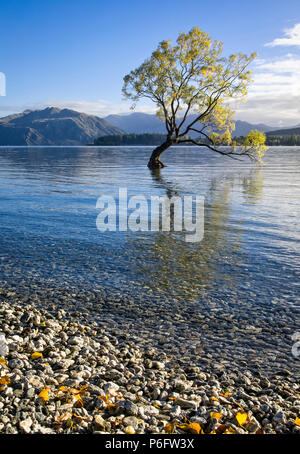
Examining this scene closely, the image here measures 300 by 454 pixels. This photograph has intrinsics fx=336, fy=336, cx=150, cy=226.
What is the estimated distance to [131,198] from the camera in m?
28.6

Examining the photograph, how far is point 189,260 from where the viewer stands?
13.7 metres

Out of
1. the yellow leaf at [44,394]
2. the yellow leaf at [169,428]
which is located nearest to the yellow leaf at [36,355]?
the yellow leaf at [44,394]

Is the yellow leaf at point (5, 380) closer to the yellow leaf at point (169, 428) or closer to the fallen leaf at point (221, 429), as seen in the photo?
the yellow leaf at point (169, 428)

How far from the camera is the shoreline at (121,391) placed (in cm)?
520

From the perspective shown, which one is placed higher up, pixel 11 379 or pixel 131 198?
pixel 131 198

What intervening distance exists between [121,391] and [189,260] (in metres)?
8.03

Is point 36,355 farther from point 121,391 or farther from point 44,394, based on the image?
point 121,391

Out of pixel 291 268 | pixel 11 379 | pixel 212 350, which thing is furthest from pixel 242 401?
pixel 291 268

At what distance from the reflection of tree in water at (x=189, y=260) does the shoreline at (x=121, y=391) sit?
3600mm

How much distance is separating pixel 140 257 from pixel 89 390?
8.30 meters

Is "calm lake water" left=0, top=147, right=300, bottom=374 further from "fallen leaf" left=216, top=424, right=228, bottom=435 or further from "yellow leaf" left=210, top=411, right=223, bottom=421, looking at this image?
"fallen leaf" left=216, top=424, right=228, bottom=435

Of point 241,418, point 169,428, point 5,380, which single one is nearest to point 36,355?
point 5,380
